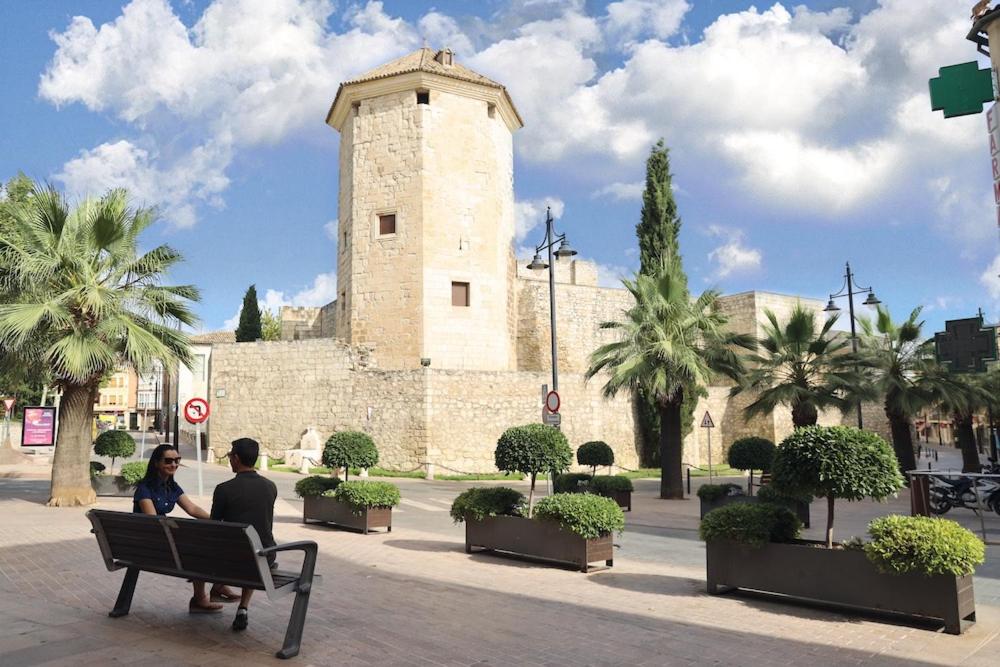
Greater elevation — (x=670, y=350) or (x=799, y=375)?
(x=670, y=350)

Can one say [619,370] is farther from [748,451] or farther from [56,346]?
[56,346]

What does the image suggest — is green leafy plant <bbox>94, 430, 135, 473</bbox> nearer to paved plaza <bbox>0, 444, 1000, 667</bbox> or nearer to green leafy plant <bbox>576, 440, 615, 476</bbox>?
paved plaza <bbox>0, 444, 1000, 667</bbox>

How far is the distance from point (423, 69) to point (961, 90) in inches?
1042

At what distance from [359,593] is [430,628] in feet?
5.11

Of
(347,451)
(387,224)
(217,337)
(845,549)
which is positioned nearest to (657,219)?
(387,224)

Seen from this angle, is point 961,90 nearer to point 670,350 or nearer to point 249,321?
point 670,350

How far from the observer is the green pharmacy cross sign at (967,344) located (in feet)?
38.1

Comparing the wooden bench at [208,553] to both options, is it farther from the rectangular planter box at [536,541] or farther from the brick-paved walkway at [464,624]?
the rectangular planter box at [536,541]

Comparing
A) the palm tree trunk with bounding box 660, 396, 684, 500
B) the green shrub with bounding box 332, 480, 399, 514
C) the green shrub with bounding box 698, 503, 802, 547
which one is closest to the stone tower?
the palm tree trunk with bounding box 660, 396, 684, 500

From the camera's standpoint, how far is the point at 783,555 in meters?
6.71

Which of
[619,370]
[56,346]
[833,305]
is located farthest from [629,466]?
[56,346]

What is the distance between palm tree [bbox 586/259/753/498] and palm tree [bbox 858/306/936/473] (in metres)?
5.08

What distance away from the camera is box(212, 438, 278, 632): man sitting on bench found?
5.45 meters

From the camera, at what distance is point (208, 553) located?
16.3ft
